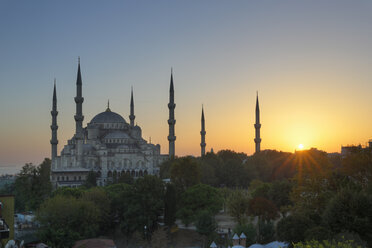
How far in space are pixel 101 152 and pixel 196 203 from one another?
34.0 metres

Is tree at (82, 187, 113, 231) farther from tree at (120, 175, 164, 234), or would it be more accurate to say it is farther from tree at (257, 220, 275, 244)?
tree at (257, 220, 275, 244)

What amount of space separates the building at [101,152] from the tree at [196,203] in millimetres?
24719

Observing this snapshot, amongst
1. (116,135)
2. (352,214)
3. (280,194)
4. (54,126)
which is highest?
(54,126)

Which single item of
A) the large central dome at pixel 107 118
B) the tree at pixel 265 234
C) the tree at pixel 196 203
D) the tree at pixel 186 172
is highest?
the large central dome at pixel 107 118

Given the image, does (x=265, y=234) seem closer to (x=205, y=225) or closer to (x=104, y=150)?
(x=205, y=225)

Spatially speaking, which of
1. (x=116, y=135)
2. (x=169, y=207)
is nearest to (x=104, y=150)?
(x=116, y=135)

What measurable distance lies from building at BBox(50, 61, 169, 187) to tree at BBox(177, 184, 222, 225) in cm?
2472

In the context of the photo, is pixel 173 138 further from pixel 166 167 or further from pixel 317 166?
pixel 317 166

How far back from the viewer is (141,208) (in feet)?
104

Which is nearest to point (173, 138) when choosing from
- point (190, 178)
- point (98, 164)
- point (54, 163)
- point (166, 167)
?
point (166, 167)

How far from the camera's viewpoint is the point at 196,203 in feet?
115

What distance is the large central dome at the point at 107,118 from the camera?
75.3 metres

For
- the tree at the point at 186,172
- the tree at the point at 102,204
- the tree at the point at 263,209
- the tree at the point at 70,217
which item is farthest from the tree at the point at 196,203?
the tree at the point at 186,172

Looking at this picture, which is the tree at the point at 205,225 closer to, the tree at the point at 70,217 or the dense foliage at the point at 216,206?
the dense foliage at the point at 216,206
